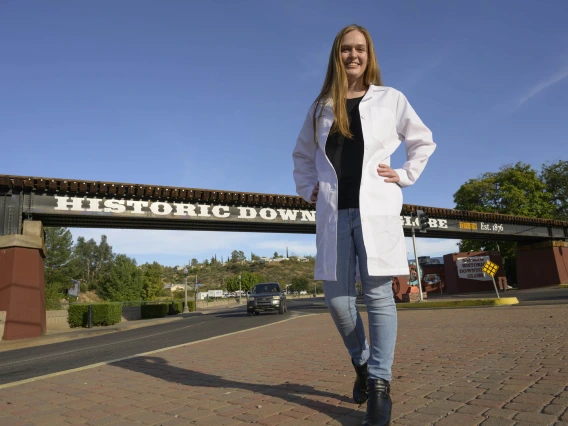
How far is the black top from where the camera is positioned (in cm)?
255

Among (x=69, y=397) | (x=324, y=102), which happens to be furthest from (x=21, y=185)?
(x=324, y=102)

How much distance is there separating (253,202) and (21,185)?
11.1 meters

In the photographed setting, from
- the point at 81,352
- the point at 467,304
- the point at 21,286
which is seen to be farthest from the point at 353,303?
the point at 21,286

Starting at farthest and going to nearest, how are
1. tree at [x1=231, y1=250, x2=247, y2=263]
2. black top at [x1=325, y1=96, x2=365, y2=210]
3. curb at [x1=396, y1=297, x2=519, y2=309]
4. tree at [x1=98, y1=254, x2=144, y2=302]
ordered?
tree at [x1=231, y1=250, x2=247, y2=263], tree at [x1=98, y1=254, x2=144, y2=302], curb at [x1=396, y1=297, x2=519, y2=309], black top at [x1=325, y1=96, x2=365, y2=210]

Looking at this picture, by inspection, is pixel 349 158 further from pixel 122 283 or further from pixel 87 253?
pixel 87 253

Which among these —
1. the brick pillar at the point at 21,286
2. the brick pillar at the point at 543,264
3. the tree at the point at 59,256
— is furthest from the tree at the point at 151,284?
the brick pillar at the point at 543,264

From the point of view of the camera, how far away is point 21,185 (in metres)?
16.0

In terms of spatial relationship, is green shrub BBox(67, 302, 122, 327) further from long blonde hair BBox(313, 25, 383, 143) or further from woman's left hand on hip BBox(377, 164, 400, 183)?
woman's left hand on hip BBox(377, 164, 400, 183)

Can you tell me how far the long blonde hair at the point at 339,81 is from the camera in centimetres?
264

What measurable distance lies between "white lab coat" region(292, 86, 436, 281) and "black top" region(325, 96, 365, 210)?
0.16 ft

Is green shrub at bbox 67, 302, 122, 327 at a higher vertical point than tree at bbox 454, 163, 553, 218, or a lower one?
lower

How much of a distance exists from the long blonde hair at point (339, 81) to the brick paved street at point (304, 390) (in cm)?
178

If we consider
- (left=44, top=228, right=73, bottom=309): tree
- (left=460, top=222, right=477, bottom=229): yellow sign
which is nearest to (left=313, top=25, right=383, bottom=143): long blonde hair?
(left=460, top=222, right=477, bottom=229): yellow sign

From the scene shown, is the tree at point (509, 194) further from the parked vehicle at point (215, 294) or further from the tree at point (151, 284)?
the parked vehicle at point (215, 294)
